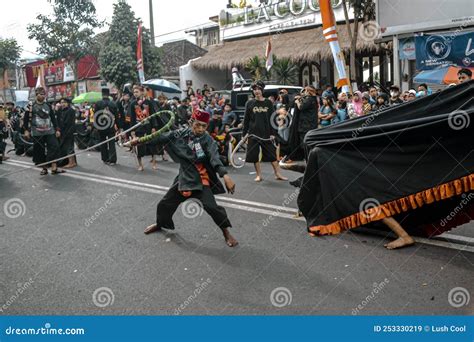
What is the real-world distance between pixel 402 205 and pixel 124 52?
26593mm

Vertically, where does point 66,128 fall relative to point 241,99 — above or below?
below

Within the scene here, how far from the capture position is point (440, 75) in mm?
14523

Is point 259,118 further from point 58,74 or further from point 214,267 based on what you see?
Answer: point 58,74

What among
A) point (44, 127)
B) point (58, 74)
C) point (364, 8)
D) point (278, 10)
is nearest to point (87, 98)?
point (278, 10)

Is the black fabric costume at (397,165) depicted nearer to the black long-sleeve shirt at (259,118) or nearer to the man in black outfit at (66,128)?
the black long-sleeve shirt at (259,118)

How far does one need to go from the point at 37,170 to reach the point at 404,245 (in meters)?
9.11

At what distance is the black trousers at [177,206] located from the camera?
5.73m

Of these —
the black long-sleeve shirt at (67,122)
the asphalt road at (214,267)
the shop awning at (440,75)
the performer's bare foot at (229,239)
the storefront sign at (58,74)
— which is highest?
the storefront sign at (58,74)

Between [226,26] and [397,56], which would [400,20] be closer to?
[397,56]

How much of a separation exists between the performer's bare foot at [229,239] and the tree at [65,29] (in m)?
30.8

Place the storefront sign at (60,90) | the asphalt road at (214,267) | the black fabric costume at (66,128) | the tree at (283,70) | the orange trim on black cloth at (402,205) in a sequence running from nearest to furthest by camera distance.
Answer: the asphalt road at (214,267), the orange trim on black cloth at (402,205), the black fabric costume at (66,128), the tree at (283,70), the storefront sign at (60,90)

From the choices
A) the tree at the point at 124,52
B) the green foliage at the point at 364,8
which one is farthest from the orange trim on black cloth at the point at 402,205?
the tree at the point at 124,52

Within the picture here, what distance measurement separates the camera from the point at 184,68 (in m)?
31.7

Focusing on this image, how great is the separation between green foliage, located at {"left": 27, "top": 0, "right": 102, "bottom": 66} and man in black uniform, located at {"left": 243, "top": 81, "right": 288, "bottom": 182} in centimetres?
2721
